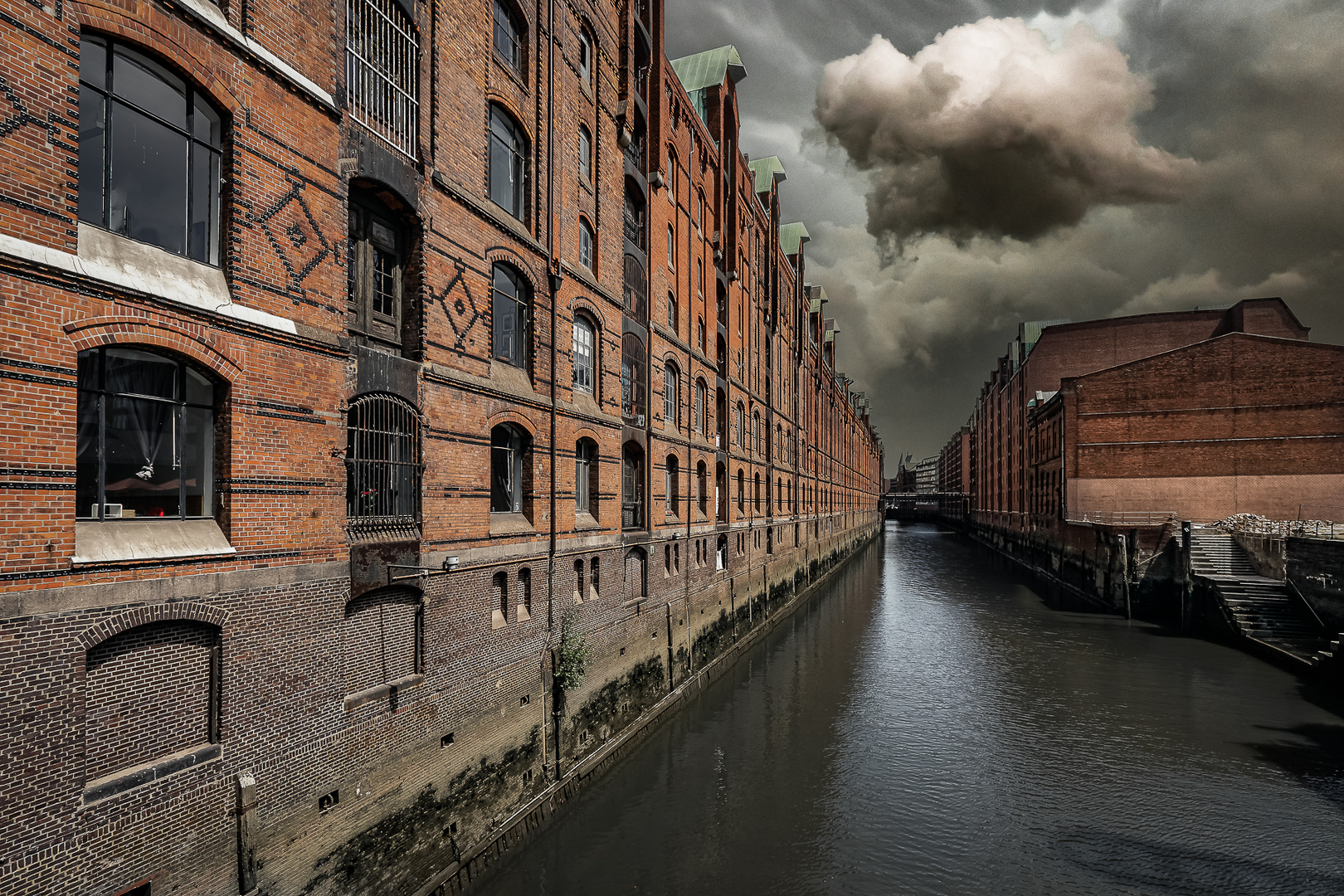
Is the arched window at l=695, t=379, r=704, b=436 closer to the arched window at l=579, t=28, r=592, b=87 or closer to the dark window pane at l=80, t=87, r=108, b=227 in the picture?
the arched window at l=579, t=28, r=592, b=87

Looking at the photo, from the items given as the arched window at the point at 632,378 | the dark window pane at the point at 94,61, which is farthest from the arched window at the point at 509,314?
the dark window pane at the point at 94,61

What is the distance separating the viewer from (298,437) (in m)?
6.82

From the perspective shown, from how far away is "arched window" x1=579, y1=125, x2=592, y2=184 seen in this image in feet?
44.9

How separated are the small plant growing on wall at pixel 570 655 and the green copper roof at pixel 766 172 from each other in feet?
89.7

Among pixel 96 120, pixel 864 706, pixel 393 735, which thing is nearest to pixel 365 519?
pixel 393 735

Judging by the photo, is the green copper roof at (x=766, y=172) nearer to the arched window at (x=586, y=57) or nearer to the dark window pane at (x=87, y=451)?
the arched window at (x=586, y=57)

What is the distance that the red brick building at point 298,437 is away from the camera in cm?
485

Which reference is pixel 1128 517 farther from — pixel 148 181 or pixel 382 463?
pixel 148 181

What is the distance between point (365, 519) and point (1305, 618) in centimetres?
2766

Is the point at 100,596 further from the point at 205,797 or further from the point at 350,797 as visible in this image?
the point at 350,797

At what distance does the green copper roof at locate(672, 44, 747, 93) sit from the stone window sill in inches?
896

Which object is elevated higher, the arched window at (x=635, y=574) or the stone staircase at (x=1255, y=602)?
the arched window at (x=635, y=574)

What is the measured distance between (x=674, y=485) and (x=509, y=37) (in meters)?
11.3

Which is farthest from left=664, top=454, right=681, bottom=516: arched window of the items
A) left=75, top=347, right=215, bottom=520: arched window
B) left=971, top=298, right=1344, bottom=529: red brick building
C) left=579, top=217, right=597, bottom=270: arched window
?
left=971, top=298, right=1344, bottom=529: red brick building
